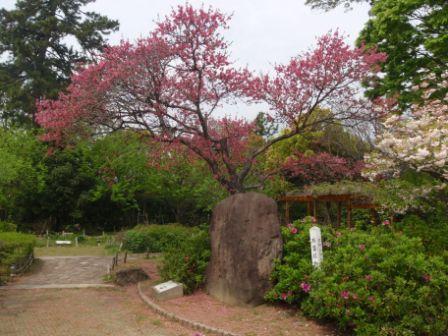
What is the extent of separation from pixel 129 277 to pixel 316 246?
5825 millimetres

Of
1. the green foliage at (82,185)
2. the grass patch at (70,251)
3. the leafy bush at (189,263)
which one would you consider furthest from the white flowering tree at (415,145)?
the green foliage at (82,185)

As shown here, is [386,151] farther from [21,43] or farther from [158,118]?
[21,43]

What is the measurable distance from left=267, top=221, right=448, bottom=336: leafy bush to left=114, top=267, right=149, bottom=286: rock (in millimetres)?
5048

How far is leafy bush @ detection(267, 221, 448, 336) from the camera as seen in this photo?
608cm

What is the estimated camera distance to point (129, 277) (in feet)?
38.0

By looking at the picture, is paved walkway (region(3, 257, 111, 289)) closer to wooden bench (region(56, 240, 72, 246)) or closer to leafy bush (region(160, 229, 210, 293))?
leafy bush (region(160, 229, 210, 293))

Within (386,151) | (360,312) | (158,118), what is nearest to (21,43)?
(158,118)

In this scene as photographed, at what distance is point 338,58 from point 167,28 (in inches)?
153

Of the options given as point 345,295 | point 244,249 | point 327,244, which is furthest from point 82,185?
point 345,295

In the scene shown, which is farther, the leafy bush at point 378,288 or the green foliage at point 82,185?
the green foliage at point 82,185

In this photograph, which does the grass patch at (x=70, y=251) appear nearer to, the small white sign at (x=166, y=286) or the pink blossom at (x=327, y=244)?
the small white sign at (x=166, y=286)

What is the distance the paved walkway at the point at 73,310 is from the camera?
741 cm

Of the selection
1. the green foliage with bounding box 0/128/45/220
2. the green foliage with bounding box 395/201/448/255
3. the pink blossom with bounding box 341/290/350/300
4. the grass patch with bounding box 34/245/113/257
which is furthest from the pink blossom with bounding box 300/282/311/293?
the green foliage with bounding box 0/128/45/220

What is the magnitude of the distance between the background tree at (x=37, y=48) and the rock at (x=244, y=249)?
72.5ft
